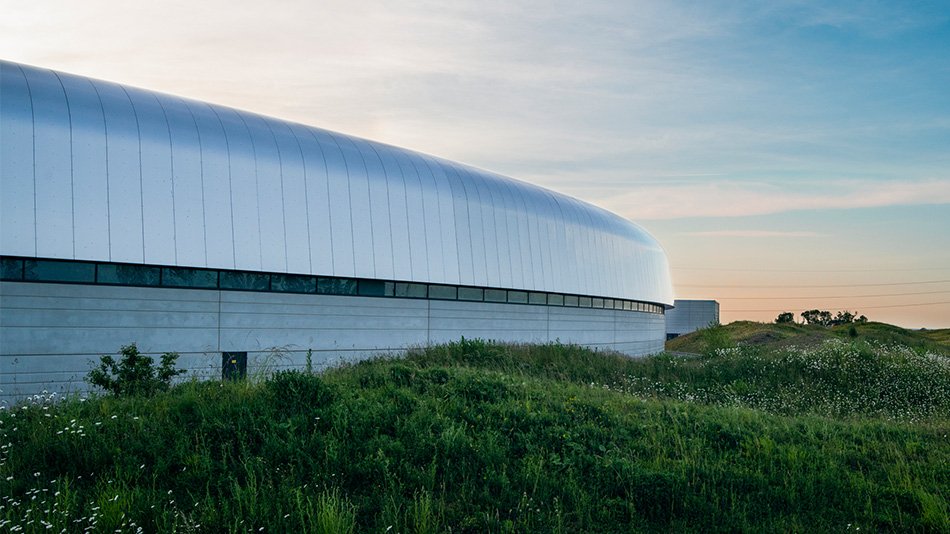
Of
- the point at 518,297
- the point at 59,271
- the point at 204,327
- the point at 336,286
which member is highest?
the point at 59,271

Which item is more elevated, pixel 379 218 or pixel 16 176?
pixel 16 176

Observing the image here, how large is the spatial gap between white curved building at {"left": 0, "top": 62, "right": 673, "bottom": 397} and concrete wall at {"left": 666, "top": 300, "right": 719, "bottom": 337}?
5420 centimetres

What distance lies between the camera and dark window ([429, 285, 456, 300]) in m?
26.9

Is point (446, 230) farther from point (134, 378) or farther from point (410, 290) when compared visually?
point (134, 378)

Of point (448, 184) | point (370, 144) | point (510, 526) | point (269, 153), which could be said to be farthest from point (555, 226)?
point (510, 526)

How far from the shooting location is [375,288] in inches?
984

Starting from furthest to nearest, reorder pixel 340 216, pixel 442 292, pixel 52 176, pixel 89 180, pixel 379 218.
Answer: pixel 442 292 < pixel 379 218 < pixel 340 216 < pixel 89 180 < pixel 52 176

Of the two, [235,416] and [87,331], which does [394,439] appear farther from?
[87,331]

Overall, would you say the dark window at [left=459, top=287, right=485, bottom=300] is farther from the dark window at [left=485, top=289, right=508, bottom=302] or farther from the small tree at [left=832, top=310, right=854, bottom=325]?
the small tree at [left=832, top=310, right=854, bottom=325]

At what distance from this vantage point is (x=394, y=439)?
10484 millimetres

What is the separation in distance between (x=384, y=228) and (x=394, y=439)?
1503 centimetres

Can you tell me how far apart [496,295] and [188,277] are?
42.0 ft

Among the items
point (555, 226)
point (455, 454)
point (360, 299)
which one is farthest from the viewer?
point (555, 226)

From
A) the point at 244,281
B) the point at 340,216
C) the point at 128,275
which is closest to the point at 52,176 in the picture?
the point at 128,275
